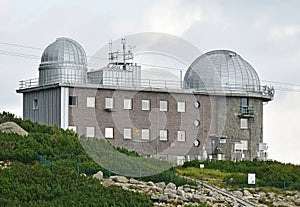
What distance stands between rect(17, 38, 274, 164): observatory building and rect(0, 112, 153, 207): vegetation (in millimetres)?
19324

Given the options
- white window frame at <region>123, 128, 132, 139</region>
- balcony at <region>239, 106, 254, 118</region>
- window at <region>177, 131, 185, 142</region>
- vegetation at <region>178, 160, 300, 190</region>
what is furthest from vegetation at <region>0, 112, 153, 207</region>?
balcony at <region>239, 106, 254, 118</region>

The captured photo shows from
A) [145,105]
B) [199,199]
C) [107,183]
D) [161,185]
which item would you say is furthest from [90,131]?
[199,199]

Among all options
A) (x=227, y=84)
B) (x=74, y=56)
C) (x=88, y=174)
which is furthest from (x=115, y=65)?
(x=88, y=174)

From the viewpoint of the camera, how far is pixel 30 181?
33.1m

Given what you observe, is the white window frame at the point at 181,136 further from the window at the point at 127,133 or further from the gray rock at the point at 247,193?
the gray rock at the point at 247,193

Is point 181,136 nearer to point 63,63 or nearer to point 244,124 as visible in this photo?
point 244,124

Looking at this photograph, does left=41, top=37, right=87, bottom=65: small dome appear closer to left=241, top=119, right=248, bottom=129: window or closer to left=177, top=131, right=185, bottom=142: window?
left=177, top=131, right=185, bottom=142: window

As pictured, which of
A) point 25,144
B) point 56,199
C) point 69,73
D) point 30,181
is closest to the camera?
point 56,199

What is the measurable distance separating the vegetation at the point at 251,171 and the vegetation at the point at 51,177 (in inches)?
240

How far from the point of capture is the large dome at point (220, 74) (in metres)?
67.6

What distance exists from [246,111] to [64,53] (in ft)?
46.7

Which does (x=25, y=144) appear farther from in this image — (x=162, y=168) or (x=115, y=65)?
(x=115, y=65)

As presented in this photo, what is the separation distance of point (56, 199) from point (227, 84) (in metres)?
38.0

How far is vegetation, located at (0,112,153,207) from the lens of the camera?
31.0 m
